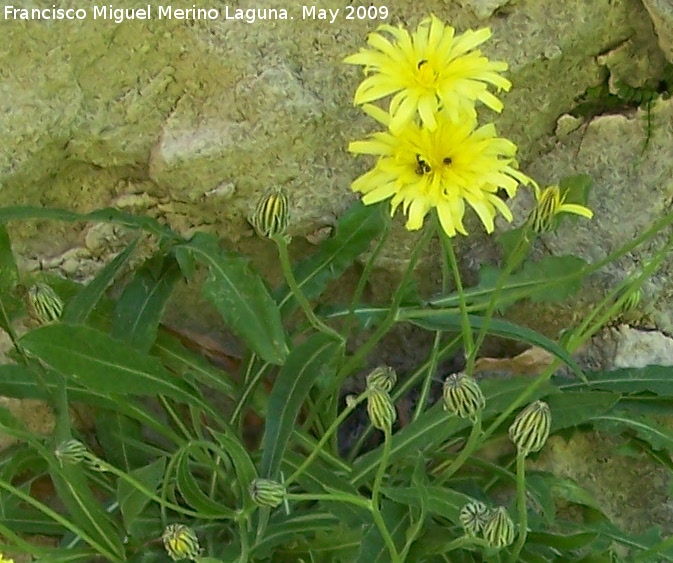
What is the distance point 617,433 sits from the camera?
33.4 inches

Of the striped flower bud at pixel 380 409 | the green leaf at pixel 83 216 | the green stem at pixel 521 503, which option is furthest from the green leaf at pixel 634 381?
the green leaf at pixel 83 216

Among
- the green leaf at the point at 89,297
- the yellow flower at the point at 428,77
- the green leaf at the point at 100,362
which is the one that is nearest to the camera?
the yellow flower at the point at 428,77

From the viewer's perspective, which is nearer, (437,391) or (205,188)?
(205,188)

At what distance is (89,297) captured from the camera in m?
0.77

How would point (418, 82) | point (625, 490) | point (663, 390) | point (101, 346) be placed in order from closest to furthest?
point (418, 82), point (101, 346), point (663, 390), point (625, 490)

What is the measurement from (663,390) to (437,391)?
24 cm

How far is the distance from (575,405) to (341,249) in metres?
0.26

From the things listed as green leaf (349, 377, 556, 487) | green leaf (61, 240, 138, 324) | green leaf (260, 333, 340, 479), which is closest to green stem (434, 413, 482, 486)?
green leaf (349, 377, 556, 487)

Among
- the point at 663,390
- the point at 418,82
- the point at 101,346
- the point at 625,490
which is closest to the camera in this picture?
the point at 418,82

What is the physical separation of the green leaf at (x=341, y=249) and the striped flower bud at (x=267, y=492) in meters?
0.26

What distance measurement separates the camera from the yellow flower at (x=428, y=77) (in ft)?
1.83

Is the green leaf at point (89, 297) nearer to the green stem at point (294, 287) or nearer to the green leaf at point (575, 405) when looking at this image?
the green stem at point (294, 287)

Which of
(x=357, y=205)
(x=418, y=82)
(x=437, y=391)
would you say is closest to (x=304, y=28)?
(x=357, y=205)

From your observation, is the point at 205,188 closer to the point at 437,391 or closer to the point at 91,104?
the point at 91,104
